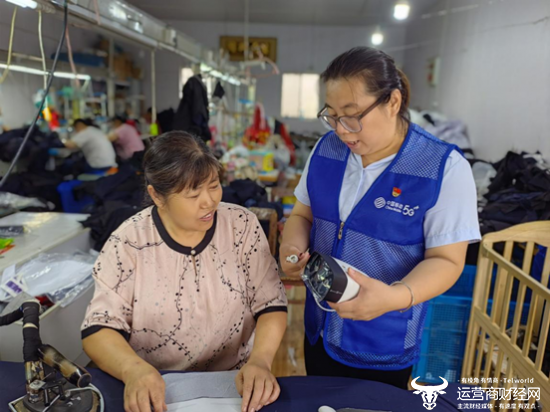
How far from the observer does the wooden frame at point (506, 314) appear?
6.01 ft

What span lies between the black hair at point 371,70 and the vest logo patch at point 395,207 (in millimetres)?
271

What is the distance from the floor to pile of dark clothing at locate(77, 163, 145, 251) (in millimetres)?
1248

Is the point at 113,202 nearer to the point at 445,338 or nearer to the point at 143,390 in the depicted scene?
the point at 143,390

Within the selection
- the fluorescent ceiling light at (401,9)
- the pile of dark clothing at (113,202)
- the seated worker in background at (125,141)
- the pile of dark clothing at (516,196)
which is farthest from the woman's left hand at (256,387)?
the seated worker in background at (125,141)

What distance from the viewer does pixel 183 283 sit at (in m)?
1.25

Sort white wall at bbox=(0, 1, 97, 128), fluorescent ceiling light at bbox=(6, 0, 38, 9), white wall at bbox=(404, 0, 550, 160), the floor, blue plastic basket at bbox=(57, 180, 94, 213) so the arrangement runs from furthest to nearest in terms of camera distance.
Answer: blue plastic basket at bbox=(57, 180, 94, 213) < white wall at bbox=(404, 0, 550, 160) < the floor < white wall at bbox=(0, 1, 97, 128) < fluorescent ceiling light at bbox=(6, 0, 38, 9)

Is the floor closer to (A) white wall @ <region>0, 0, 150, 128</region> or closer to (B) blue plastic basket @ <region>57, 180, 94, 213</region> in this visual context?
(A) white wall @ <region>0, 0, 150, 128</region>

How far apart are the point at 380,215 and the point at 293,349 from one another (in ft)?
6.63

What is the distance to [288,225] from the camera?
4.79 feet

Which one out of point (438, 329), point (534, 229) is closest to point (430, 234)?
point (534, 229)

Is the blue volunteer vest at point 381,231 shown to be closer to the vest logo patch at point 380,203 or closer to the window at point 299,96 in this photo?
the vest logo patch at point 380,203

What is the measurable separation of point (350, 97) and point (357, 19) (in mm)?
8849

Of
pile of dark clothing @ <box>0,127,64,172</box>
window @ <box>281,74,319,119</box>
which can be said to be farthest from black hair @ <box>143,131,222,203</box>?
window @ <box>281,74,319,119</box>

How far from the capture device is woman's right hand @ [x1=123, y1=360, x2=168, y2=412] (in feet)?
3.28
